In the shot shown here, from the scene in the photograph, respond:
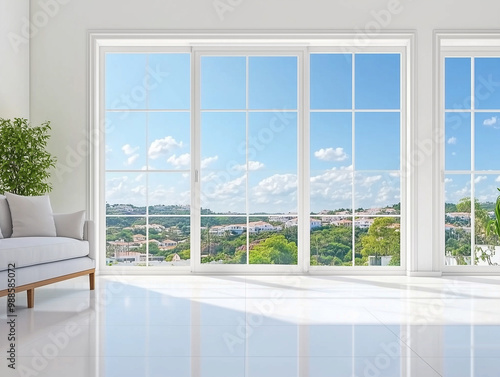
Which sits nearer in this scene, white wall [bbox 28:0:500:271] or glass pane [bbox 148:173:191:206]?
white wall [bbox 28:0:500:271]

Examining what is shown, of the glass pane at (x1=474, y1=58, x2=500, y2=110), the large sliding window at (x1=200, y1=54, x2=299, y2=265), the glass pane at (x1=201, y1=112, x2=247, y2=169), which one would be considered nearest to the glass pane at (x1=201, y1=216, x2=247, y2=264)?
the large sliding window at (x1=200, y1=54, x2=299, y2=265)

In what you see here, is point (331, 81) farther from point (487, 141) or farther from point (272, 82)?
point (487, 141)

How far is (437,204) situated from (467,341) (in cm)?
255

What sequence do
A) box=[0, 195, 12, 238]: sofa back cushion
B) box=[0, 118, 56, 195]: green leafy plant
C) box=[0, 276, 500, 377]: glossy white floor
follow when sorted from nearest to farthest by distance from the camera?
box=[0, 276, 500, 377]: glossy white floor
box=[0, 195, 12, 238]: sofa back cushion
box=[0, 118, 56, 195]: green leafy plant

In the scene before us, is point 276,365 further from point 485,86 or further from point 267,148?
point 485,86

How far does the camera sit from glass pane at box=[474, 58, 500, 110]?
5250 millimetres

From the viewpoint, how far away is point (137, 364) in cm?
226

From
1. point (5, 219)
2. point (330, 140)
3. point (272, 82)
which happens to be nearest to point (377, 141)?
point (330, 140)

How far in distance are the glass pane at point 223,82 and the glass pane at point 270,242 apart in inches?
47.2

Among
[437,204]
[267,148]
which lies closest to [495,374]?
[437,204]

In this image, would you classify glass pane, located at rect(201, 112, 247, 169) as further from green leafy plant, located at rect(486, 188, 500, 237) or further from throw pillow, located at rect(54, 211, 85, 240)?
green leafy plant, located at rect(486, 188, 500, 237)

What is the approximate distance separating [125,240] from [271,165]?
167cm

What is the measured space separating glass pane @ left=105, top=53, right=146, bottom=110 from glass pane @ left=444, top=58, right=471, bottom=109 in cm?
305

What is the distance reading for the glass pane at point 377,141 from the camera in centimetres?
517
